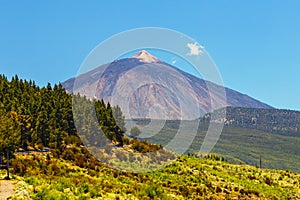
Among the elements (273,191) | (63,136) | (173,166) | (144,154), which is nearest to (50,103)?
(63,136)

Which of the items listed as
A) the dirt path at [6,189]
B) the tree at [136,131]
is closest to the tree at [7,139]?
the dirt path at [6,189]

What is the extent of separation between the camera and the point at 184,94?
36344 mm

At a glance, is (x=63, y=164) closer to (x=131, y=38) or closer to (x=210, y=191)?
(x=210, y=191)

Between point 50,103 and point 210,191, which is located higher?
point 50,103

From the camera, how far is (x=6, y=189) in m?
32.2

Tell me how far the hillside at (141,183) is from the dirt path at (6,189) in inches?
26.9

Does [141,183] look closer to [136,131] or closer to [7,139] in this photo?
[136,131]

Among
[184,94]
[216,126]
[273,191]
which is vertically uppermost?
[184,94]

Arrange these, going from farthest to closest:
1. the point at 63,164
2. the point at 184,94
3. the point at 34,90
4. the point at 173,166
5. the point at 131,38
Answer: the point at 34,90
the point at 173,166
the point at 63,164
the point at 184,94
the point at 131,38

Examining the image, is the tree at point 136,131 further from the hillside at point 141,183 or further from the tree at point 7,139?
the tree at point 7,139

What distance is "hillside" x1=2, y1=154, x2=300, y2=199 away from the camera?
3422cm

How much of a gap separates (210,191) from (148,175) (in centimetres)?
901

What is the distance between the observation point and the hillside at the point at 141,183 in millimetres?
34219

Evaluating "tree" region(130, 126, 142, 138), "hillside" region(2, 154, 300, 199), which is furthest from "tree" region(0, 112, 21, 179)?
"tree" region(130, 126, 142, 138)
